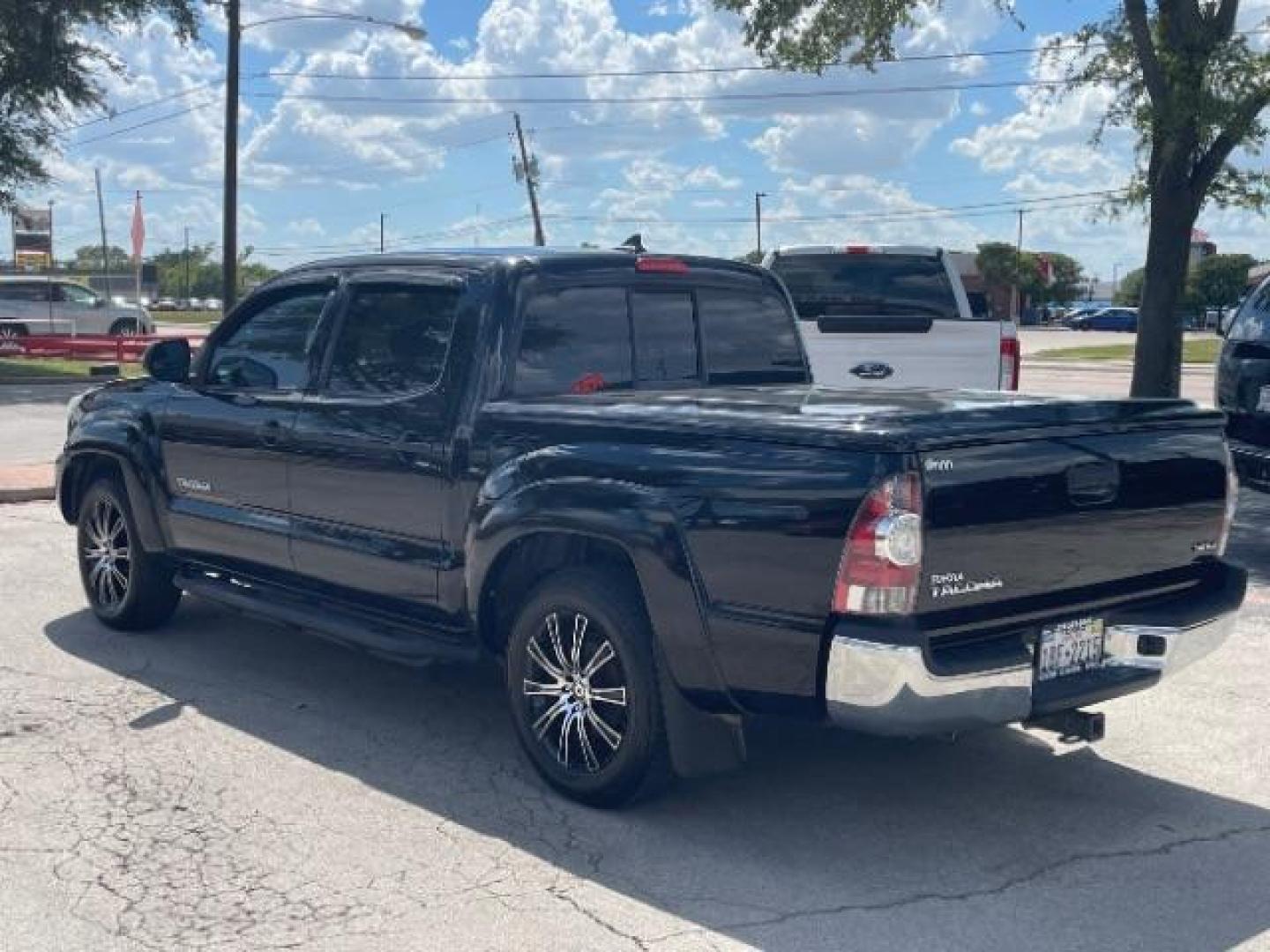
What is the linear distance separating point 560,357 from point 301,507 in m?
1.32

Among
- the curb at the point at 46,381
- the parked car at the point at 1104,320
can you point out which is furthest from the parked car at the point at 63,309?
the parked car at the point at 1104,320

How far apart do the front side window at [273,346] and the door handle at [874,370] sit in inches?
218

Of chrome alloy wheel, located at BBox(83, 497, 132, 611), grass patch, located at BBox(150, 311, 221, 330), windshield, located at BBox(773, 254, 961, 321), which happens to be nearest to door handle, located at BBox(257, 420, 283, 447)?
chrome alloy wheel, located at BBox(83, 497, 132, 611)

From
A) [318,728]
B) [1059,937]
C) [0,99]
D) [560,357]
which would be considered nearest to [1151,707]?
[1059,937]

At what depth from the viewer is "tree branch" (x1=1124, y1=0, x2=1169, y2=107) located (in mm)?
14742

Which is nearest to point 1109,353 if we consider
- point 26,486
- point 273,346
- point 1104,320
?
point 26,486

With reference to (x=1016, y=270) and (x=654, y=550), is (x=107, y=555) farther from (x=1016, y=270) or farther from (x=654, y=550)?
(x=1016, y=270)

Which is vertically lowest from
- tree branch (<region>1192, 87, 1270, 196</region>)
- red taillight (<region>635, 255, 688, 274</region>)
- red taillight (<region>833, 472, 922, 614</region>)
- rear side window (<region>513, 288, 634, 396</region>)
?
red taillight (<region>833, 472, 922, 614</region>)

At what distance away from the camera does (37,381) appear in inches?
1067

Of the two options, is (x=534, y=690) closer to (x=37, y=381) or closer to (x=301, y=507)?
(x=301, y=507)

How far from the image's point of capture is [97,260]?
171 meters

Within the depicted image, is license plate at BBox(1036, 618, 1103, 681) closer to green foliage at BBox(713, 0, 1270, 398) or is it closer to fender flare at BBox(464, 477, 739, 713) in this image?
fender flare at BBox(464, 477, 739, 713)

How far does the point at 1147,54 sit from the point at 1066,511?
11.9 m

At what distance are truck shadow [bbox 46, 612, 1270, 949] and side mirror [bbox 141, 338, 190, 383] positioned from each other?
1.41 metres
